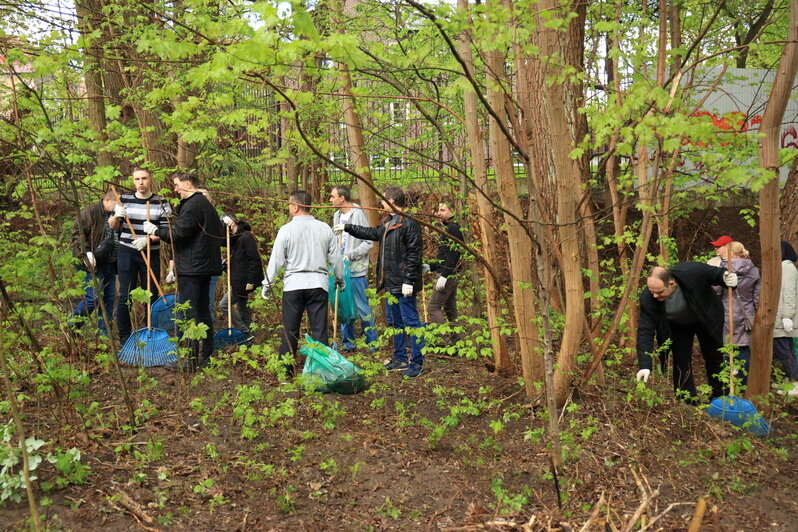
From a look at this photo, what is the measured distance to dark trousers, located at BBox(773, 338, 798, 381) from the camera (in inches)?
291

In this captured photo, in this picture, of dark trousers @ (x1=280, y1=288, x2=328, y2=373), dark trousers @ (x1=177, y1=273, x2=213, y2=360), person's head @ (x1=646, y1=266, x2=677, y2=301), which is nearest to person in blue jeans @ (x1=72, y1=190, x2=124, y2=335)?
dark trousers @ (x1=177, y1=273, x2=213, y2=360)

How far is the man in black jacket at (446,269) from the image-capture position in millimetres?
7731

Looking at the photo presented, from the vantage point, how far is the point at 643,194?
21.6 ft

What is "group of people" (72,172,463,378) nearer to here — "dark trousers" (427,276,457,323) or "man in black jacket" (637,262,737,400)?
"dark trousers" (427,276,457,323)

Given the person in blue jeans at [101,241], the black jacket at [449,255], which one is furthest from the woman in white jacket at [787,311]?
the person in blue jeans at [101,241]

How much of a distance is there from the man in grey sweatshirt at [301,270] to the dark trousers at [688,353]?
3.21m

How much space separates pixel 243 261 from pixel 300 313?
1.73m

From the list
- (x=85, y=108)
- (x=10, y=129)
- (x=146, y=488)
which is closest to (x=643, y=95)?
(x=146, y=488)

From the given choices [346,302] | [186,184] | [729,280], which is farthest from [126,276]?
[729,280]

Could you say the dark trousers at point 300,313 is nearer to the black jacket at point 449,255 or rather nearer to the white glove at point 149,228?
the white glove at point 149,228

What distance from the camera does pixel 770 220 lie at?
5.96 m

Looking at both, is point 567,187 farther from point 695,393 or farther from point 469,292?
point 469,292

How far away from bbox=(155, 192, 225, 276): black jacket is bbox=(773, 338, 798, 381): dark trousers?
574 centimetres

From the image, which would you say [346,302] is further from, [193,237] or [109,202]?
[109,202]
